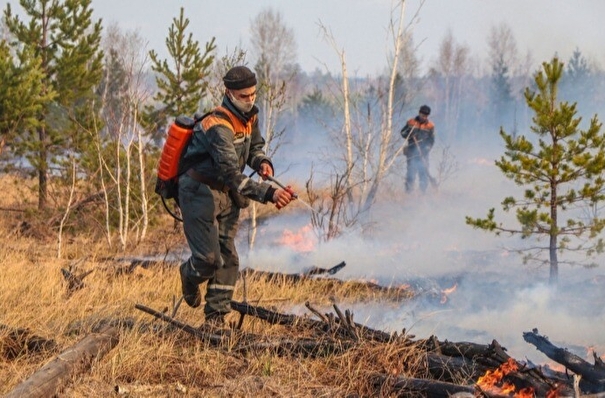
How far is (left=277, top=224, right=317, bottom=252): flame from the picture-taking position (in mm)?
12018

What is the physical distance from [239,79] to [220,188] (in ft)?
2.71

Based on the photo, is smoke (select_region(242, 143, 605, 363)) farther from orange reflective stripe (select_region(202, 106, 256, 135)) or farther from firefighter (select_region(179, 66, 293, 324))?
orange reflective stripe (select_region(202, 106, 256, 135))

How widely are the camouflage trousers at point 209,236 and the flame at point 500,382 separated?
2.17 metres

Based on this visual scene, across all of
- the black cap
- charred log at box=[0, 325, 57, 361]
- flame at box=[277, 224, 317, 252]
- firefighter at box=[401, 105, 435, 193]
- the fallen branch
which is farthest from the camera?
firefighter at box=[401, 105, 435, 193]

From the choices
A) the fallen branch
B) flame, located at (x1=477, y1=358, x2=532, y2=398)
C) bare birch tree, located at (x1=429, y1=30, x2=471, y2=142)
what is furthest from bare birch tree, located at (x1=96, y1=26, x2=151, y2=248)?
bare birch tree, located at (x1=429, y1=30, x2=471, y2=142)

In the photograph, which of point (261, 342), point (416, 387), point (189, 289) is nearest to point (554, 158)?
point (189, 289)

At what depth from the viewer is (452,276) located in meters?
9.39

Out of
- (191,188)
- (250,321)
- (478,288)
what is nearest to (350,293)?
(478,288)

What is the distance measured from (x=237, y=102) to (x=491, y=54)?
6100 cm

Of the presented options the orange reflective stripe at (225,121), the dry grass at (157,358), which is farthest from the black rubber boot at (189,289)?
the orange reflective stripe at (225,121)

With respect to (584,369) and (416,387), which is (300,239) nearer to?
(416,387)

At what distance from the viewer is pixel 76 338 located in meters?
4.66

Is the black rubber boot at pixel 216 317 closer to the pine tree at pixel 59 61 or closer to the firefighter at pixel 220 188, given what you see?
the firefighter at pixel 220 188

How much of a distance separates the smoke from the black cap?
2.12 meters
